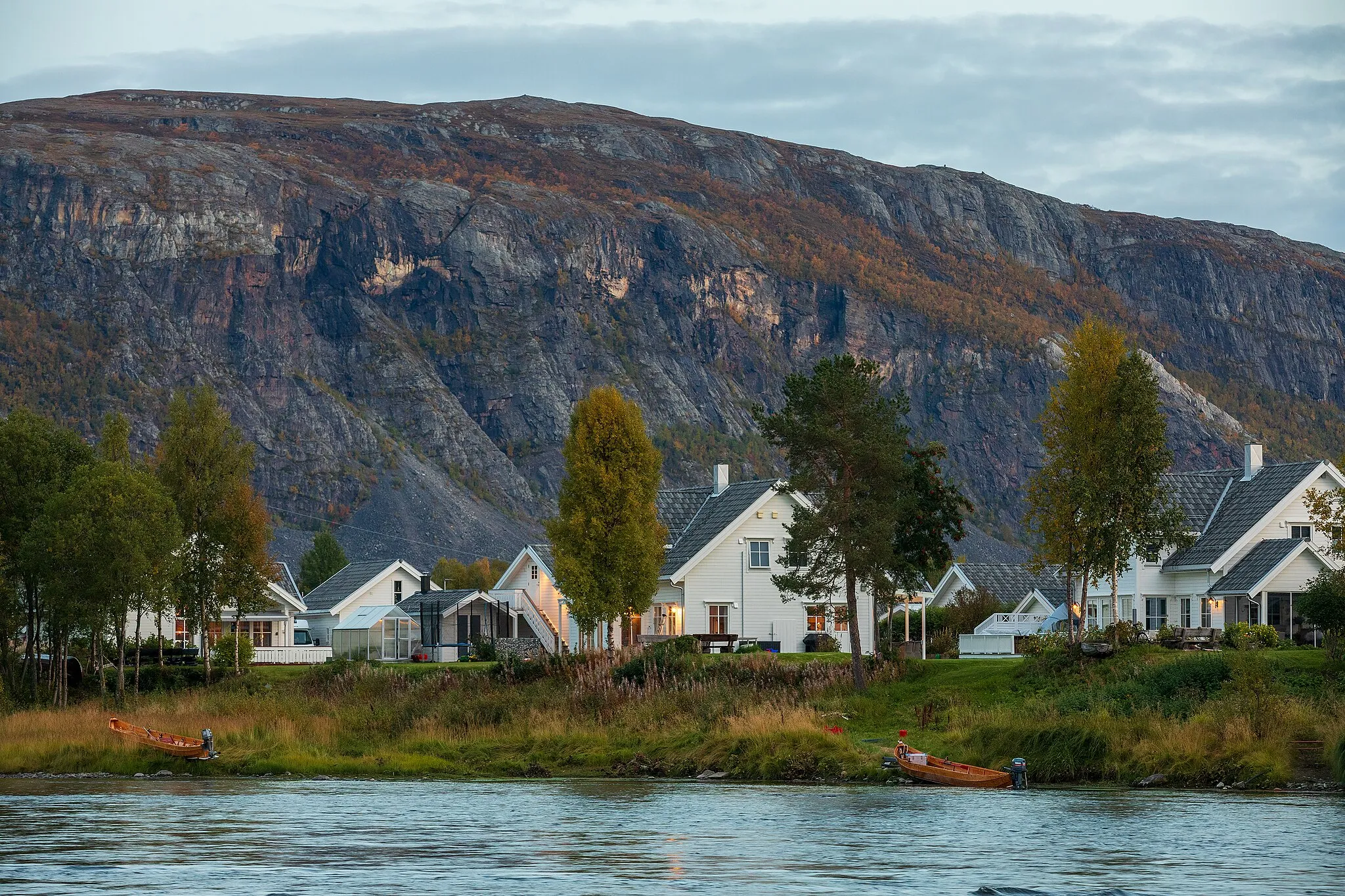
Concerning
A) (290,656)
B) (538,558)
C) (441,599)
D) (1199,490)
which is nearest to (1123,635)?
(1199,490)

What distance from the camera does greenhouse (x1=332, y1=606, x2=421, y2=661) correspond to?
3541 inches

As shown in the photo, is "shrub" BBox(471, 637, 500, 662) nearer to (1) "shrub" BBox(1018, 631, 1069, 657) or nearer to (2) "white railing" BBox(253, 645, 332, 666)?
(2) "white railing" BBox(253, 645, 332, 666)

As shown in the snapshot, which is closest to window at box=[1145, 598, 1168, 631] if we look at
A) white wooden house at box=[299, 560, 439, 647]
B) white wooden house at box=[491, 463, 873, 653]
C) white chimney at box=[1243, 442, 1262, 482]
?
white chimney at box=[1243, 442, 1262, 482]

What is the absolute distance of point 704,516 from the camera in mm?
80625

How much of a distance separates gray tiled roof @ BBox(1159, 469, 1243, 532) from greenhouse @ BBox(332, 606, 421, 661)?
1539 inches

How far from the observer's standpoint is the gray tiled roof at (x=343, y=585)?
100 m

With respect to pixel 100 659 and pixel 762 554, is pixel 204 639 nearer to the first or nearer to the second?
pixel 100 659

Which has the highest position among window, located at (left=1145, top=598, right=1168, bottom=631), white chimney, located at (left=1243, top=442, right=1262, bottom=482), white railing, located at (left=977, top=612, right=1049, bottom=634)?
white chimney, located at (left=1243, top=442, right=1262, bottom=482)

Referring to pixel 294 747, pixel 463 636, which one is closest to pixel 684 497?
pixel 463 636

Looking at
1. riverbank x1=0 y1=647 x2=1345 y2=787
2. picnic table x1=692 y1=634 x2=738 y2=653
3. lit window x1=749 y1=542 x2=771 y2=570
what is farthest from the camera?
lit window x1=749 y1=542 x2=771 y2=570

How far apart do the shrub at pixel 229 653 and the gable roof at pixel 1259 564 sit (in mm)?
39001

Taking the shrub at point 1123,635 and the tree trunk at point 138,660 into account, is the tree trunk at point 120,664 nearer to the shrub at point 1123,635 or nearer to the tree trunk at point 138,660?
the tree trunk at point 138,660

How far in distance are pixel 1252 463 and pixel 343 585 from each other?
2125 inches

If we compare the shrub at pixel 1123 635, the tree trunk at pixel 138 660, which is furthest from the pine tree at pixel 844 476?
the tree trunk at pixel 138 660
